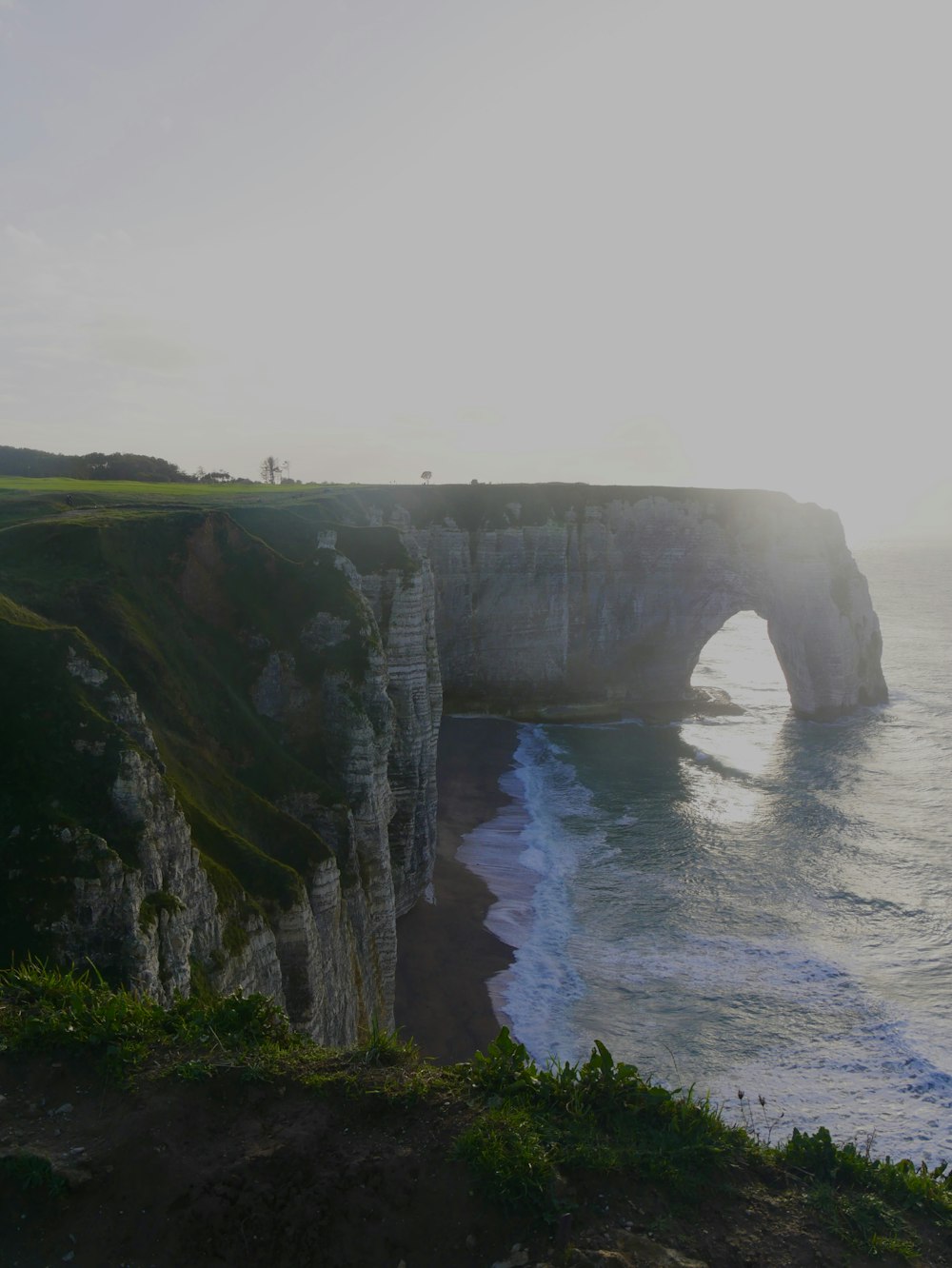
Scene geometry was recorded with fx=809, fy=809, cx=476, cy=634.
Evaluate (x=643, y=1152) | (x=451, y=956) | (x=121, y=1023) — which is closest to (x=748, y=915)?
(x=451, y=956)

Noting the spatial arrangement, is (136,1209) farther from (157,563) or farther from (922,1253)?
(157,563)

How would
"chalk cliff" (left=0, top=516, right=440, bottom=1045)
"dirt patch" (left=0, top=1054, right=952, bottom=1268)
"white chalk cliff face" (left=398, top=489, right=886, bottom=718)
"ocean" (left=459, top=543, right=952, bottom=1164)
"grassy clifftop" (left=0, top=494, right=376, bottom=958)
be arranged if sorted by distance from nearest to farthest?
"dirt patch" (left=0, top=1054, right=952, bottom=1268)
"chalk cliff" (left=0, top=516, right=440, bottom=1045)
"grassy clifftop" (left=0, top=494, right=376, bottom=958)
"ocean" (left=459, top=543, right=952, bottom=1164)
"white chalk cliff face" (left=398, top=489, right=886, bottom=718)

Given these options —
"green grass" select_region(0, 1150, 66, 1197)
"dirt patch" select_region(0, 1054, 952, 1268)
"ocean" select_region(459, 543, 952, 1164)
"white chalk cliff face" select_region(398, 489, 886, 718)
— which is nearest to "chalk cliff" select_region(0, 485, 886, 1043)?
"dirt patch" select_region(0, 1054, 952, 1268)

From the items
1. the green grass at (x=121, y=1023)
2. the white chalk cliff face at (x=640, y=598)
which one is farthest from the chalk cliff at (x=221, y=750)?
the white chalk cliff face at (x=640, y=598)

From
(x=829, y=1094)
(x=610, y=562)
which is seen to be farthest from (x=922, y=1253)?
(x=610, y=562)

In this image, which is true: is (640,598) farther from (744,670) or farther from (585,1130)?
(585,1130)

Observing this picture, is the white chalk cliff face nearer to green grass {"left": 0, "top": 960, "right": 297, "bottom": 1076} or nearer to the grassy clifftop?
the grassy clifftop

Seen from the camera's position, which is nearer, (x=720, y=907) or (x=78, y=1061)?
(x=78, y=1061)
